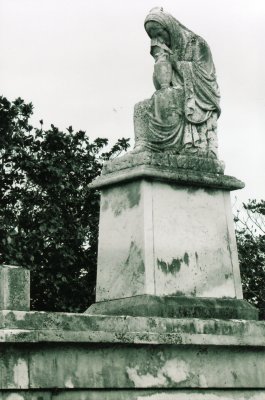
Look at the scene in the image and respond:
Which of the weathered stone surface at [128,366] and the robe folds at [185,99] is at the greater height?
the robe folds at [185,99]

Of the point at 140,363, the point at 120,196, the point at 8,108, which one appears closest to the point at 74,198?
the point at 8,108

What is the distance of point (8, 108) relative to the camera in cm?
1947

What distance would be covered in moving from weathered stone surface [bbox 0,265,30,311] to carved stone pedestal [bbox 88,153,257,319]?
148 cm

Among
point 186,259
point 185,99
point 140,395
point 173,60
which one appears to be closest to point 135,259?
point 186,259

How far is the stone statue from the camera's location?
970 centimetres

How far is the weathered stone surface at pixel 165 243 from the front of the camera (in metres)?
8.98

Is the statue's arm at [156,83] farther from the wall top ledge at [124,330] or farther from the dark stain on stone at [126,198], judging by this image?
the wall top ledge at [124,330]

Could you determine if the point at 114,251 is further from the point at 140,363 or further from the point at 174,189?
the point at 140,363

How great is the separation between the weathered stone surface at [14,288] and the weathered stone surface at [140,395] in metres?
0.69

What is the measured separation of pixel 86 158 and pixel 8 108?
194cm

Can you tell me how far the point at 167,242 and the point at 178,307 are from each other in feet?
2.14

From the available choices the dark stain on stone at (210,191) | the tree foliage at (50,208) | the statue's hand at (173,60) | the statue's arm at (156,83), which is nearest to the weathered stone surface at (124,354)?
the dark stain on stone at (210,191)

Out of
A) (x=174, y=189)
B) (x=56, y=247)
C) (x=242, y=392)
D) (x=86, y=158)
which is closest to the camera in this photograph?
(x=242, y=392)

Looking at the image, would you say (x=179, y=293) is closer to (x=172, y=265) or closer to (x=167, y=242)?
(x=172, y=265)
